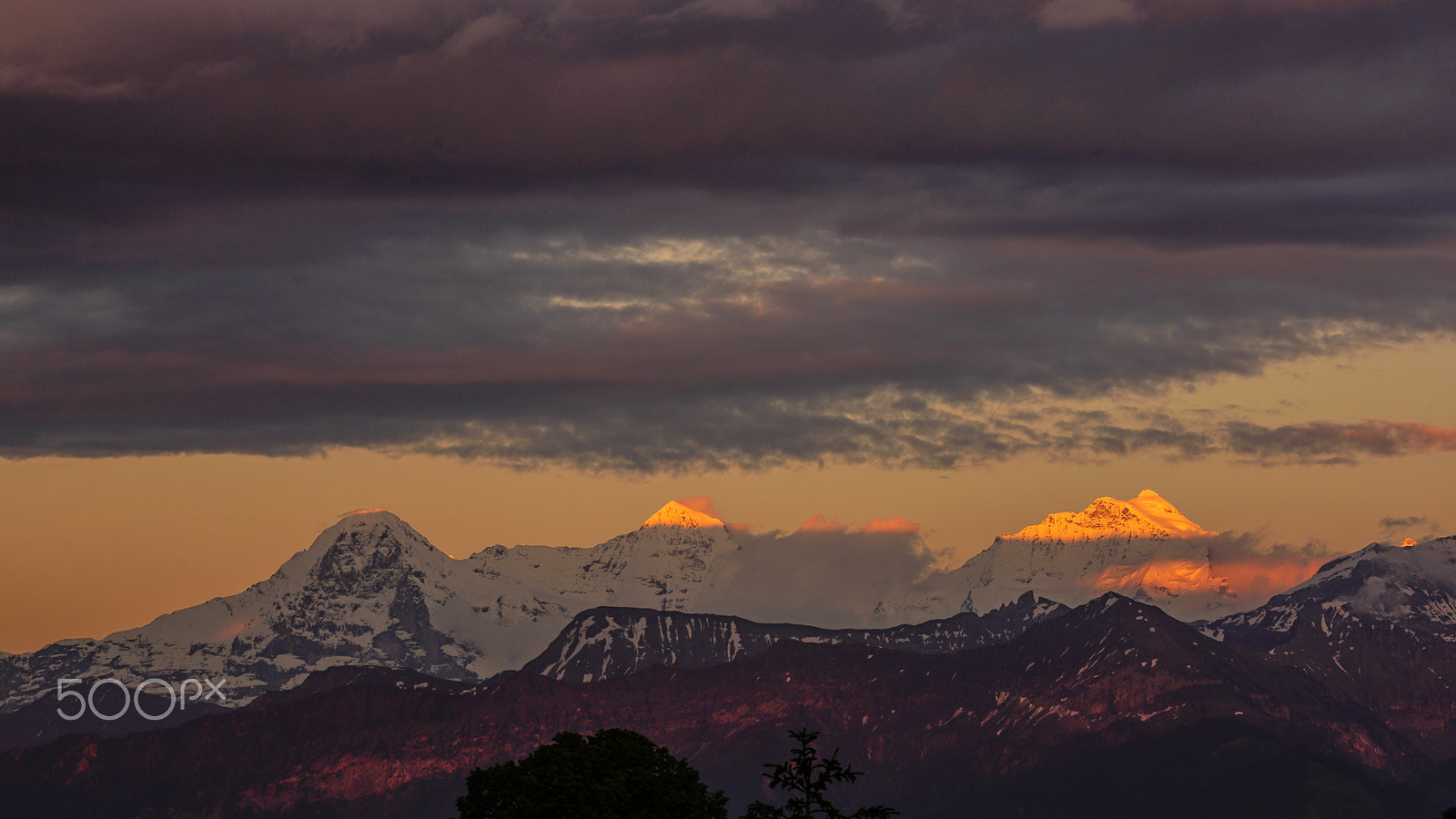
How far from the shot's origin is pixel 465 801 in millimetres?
174875

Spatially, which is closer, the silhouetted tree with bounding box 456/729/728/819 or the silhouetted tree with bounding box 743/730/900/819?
the silhouetted tree with bounding box 743/730/900/819

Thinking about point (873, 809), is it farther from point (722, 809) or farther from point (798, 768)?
point (722, 809)

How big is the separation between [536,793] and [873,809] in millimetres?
48193

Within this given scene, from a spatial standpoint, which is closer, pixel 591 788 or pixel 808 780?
pixel 808 780

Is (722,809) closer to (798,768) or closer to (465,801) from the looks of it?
(465,801)

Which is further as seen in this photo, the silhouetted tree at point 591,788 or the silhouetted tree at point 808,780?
the silhouetted tree at point 591,788

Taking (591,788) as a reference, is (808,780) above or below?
below

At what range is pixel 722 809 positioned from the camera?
180 metres

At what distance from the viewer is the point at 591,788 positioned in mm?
169625

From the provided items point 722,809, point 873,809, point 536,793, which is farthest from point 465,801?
point 873,809

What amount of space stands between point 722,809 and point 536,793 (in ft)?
59.1

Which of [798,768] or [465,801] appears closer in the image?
[798,768]

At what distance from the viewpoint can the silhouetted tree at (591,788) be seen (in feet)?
553

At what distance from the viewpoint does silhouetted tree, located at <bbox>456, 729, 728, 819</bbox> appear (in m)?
169
